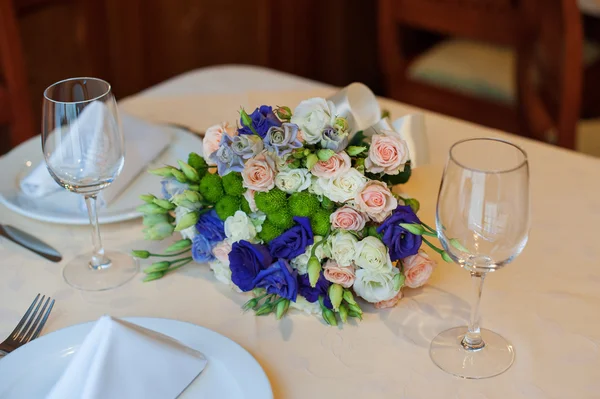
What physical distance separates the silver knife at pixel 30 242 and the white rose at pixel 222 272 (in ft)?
0.77

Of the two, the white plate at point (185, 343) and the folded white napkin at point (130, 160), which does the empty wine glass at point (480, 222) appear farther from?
the folded white napkin at point (130, 160)

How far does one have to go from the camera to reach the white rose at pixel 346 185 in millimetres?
870

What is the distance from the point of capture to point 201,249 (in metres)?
0.97

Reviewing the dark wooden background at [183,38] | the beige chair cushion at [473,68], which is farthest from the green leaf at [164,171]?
the dark wooden background at [183,38]

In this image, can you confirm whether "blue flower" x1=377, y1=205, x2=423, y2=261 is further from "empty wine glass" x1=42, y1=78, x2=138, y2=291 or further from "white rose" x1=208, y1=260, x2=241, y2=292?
"empty wine glass" x1=42, y1=78, x2=138, y2=291

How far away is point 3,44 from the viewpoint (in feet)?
6.59

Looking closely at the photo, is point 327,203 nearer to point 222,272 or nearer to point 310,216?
point 310,216

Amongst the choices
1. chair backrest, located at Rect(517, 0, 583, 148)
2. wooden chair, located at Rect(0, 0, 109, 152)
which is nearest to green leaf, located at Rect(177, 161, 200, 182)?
wooden chair, located at Rect(0, 0, 109, 152)

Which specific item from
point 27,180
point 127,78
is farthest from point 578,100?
point 127,78

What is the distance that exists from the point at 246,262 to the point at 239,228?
44 mm

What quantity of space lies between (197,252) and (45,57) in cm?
197

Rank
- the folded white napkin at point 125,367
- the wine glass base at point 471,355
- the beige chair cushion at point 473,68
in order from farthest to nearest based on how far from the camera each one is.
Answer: the beige chair cushion at point 473,68
the wine glass base at point 471,355
the folded white napkin at point 125,367

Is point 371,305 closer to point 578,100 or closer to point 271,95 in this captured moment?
point 271,95

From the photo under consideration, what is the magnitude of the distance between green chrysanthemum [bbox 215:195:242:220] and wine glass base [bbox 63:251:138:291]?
17 centimetres
